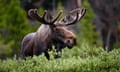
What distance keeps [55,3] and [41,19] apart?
130 feet

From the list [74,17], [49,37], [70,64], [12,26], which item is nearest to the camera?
[70,64]

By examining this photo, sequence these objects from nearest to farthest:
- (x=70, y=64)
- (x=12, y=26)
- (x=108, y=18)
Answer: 1. (x=70, y=64)
2. (x=12, y=26)
3. (x=108, y=18)

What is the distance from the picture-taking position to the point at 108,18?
51.5 metres

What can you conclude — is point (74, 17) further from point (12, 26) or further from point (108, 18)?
point (108, 18)

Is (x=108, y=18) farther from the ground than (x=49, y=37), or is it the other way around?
(x=49, y=37)

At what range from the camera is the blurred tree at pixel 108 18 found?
50406 millimetres

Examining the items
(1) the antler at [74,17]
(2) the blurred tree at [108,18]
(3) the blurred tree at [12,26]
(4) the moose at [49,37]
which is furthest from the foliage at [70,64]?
(2) the blurred tree at [108,18]

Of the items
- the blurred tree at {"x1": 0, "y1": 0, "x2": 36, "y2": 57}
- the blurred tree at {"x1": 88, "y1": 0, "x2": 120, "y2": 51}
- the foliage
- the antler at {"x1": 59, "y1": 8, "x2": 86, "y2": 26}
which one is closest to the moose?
the antler at {"x1": 59, "y1": 8, "x2": 86, "y2": 26}

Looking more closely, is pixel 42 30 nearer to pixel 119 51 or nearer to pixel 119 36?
pixel 119 51

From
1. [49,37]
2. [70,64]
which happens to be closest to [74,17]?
[49,37]

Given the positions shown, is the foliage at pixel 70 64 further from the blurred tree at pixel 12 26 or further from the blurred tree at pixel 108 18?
the blurred tree at pixel 108 18

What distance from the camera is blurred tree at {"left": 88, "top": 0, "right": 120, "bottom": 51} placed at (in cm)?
5041

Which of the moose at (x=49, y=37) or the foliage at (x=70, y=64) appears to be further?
the moose at (x=49, y=37)

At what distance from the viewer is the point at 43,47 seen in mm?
11508
